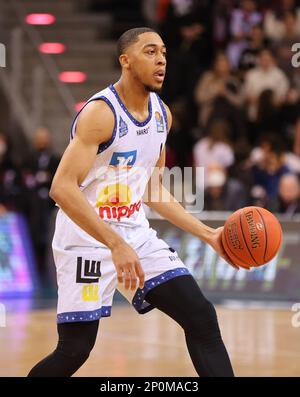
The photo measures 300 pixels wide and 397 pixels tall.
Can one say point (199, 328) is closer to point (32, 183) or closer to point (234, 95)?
point (32, 183)

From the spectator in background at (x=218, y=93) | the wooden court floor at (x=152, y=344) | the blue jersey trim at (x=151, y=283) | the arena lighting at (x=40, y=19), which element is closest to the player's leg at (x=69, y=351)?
the blue jersey trim at (x=151, y=283)

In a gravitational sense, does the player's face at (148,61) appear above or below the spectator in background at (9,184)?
above

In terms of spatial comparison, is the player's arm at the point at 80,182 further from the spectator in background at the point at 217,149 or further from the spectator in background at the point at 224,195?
the spectator in background at the point at 217,149

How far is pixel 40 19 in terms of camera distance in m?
16.9

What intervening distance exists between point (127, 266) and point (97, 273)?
1.56ft

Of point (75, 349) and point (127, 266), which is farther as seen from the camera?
point (75, 349)

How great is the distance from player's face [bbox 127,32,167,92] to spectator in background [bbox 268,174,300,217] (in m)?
6.96

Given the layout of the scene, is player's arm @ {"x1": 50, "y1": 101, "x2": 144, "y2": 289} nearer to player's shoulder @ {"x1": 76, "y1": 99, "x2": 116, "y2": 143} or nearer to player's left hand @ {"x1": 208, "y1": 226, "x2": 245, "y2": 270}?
player's shoulder @ {"x1": 76, "y1": 99, "x2": 116, "y2": 143}

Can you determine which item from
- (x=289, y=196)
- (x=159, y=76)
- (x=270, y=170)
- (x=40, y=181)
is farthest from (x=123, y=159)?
(x=40, y=181)

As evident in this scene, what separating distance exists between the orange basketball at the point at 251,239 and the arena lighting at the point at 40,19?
11069 millimetres

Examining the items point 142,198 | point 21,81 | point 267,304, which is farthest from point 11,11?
point 142,198

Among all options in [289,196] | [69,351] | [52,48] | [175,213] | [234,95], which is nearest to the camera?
[69,351]

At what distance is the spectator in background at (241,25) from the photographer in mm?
15664

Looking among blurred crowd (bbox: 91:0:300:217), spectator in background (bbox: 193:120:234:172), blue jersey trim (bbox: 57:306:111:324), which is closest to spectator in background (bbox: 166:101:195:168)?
blurred crowd (bbox: 91:0:300:217)
